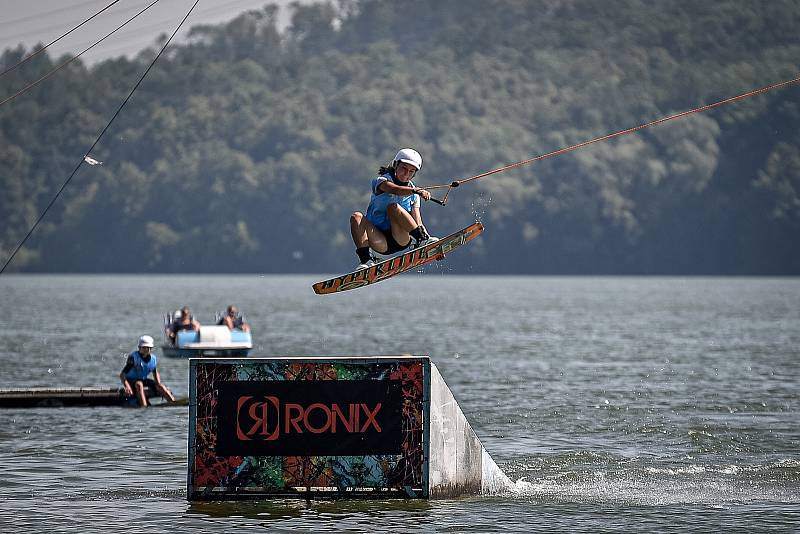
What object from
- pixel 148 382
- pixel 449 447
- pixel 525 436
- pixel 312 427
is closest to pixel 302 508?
pixel 312 427

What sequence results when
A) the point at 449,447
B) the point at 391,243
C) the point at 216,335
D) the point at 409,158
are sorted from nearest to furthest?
the point at 449,447, the point at 409,158, the point at 391,243, the point at 216,335

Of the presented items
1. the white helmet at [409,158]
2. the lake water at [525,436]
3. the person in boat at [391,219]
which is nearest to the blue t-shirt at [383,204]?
the person in boat at [391,219]

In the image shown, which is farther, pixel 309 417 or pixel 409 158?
pixel 409 158

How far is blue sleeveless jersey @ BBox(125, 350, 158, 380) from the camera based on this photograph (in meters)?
30.4

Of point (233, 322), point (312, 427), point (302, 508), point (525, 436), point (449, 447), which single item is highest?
point (233, 322)

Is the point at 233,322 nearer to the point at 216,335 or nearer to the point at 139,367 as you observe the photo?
the point at 216,335

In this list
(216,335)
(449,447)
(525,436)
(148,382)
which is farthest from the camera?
(216,335)

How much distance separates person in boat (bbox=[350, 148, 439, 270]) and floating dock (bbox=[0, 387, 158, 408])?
37.6 ft

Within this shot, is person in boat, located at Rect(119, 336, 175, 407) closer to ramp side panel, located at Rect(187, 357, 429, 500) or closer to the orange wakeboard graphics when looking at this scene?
the orange wakeboard graphics

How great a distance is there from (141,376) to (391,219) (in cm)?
1217

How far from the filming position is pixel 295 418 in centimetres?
1712

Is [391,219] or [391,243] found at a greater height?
[391,219]

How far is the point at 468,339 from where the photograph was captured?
65250 mm

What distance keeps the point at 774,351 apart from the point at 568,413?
26486 millimetres
